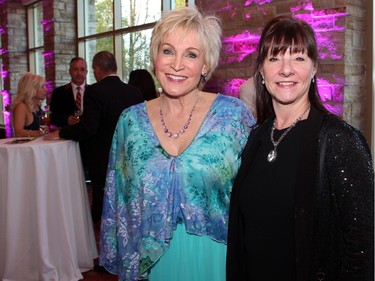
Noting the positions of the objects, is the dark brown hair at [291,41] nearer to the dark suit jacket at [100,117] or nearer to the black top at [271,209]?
the black top at [271,209]

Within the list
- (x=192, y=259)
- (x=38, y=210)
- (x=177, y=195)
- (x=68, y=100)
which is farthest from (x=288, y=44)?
(x=68, y=100)

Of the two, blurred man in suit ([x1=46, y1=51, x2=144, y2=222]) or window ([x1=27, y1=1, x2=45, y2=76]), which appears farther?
window ([x1=27, y1=1, x2=45, y2=76])

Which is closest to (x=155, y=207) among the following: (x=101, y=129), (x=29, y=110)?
(x=101, y=129)

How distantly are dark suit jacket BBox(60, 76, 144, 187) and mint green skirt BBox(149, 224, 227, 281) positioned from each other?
70.2 inches

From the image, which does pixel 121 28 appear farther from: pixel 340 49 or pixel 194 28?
pixel 194 28

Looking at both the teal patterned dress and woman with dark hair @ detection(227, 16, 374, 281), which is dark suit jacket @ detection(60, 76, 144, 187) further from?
woman with dark hair @ detection(227, 16, 374, 281)

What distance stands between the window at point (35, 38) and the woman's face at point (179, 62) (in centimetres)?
803

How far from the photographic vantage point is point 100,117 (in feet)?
11.1

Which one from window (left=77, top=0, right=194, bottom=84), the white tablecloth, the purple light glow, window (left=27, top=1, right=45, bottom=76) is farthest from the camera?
window (left=27, top=1, right=45, bottom=76)

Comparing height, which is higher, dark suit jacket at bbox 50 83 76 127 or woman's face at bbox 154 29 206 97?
woman's face at bbox 154 29 206 97

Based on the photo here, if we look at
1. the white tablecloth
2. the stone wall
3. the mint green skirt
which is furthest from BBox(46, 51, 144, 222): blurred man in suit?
the mint green skirt

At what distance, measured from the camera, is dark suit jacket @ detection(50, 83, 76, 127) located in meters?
5.04

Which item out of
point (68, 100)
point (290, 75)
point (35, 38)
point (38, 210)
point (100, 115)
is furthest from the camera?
point (35, 38)

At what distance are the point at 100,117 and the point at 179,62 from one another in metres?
1.99
